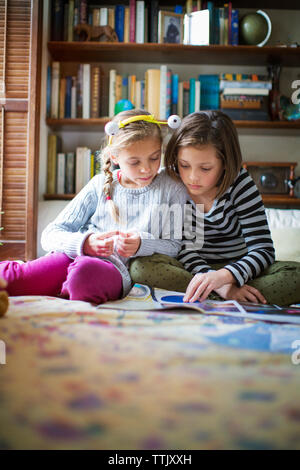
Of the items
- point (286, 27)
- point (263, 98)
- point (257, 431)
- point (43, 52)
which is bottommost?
point (257, 431)

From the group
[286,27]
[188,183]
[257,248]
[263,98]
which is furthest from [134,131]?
[286,27]

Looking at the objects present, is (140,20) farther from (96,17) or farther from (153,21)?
(96,17)

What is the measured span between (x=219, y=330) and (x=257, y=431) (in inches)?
10.1

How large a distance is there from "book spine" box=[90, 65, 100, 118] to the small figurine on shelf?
159 millimetres

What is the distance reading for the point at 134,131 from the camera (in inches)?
41.7

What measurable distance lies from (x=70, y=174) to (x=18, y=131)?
0.37 meters

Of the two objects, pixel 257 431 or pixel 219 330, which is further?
pixel 219 330

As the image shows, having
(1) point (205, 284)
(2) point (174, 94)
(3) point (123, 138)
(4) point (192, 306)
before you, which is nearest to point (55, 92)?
(2) point (174, 94)

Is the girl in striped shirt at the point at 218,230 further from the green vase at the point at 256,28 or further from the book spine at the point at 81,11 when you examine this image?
the book spine at the point at 81,11

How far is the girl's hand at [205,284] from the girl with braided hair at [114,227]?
180mm

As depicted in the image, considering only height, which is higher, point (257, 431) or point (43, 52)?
point (43, 52)

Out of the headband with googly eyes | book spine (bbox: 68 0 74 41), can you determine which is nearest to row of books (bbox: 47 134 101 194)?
book spine (bbox: 68 0 74 41)

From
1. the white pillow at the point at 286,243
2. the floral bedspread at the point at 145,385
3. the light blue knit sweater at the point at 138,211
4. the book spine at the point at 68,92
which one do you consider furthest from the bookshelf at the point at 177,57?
the floral bedspread at the point at 145,385

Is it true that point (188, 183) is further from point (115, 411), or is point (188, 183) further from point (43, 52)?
point (43, 52)
